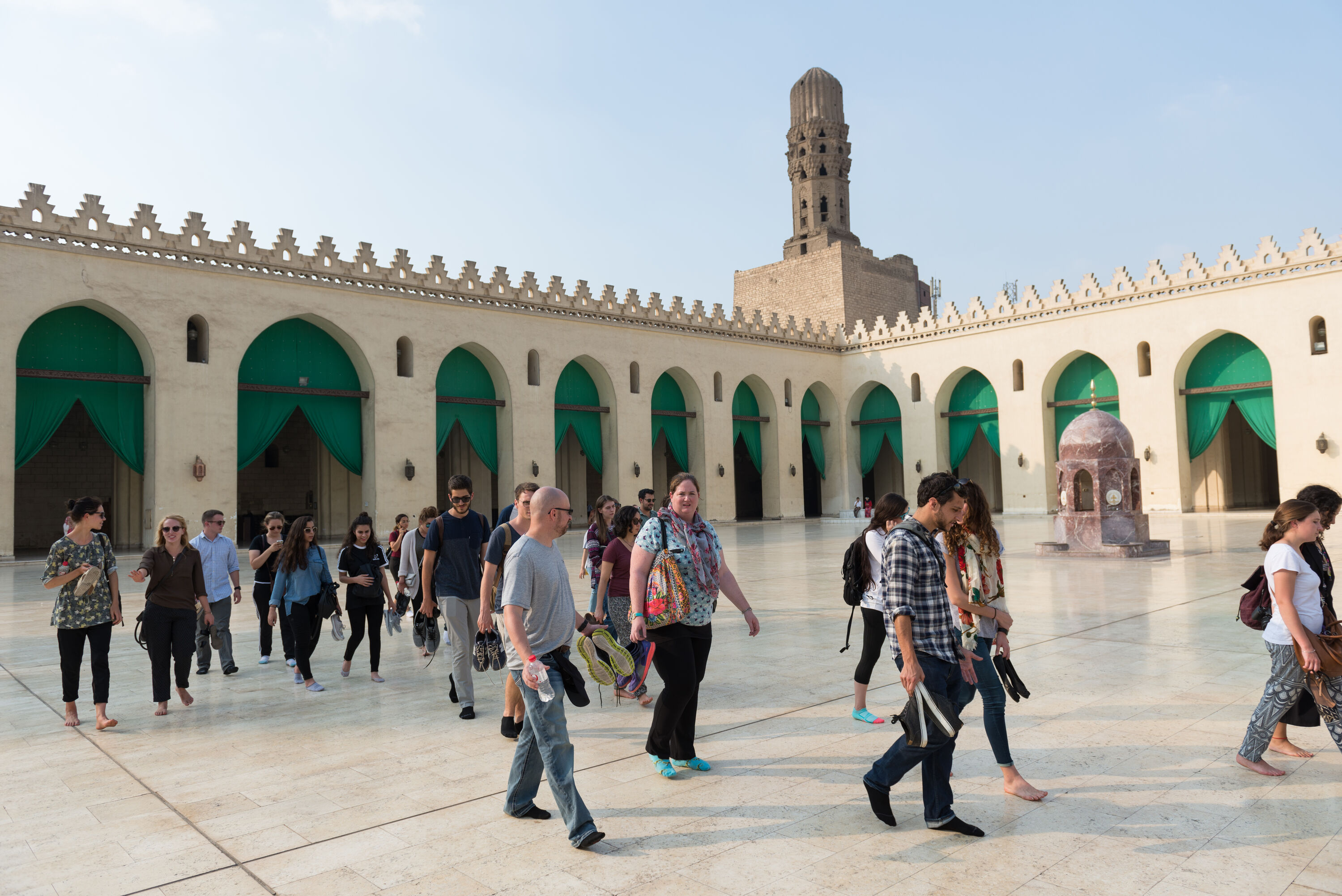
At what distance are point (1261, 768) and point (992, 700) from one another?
1.43m

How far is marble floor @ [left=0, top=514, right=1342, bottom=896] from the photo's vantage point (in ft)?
11.3

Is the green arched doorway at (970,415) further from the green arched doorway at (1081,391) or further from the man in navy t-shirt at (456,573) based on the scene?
the man in navy t-shirt at (456,573)

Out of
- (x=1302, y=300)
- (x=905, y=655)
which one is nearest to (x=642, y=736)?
(x=905, y=655)

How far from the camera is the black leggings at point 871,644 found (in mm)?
5441

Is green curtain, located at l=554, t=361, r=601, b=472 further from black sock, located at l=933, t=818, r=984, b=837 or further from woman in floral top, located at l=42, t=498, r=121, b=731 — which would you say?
black sock, located at l=933, t=818, r=984, b=837

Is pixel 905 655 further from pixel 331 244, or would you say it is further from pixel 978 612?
pixel 331 244

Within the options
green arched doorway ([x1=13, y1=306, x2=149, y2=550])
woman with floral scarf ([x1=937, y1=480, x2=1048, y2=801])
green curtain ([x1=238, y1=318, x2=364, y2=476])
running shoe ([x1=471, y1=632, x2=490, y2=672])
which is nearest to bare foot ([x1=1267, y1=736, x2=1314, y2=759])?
woman with floral scarf ([x1=937, y1=480, x2=1048, y2=801])

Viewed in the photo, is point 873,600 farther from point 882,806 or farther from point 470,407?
point 470,407

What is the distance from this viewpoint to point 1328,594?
437 centimetres

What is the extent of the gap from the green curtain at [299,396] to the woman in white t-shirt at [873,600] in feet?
64.5

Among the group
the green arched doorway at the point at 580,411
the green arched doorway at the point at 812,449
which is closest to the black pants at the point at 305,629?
the green arched doorway at the point at 580,411

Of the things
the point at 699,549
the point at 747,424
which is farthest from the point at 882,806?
the point at 747,424

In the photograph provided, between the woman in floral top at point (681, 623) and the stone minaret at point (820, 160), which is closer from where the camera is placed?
the woman in floral top at point (681, 623)

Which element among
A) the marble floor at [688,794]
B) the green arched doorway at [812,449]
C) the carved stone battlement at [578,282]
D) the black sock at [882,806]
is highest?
the carved stone battlement at [578,282]
